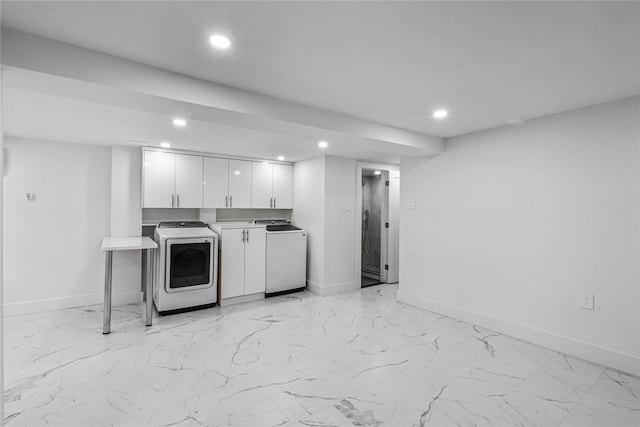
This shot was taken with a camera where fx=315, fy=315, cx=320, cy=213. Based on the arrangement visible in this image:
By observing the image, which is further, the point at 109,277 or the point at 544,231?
the point at 109,277

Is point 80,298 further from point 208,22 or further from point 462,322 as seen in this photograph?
point 462,322

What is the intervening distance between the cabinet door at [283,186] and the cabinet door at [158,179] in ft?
4.89

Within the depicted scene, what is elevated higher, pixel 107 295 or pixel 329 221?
pixel 329 221

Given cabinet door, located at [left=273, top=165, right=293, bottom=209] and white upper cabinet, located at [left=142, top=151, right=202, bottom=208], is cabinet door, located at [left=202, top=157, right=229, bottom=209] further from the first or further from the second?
cabinet door, located at [left=273, top=165, right=293, bottom=209]

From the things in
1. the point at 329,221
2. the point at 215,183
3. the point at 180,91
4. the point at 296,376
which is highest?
the point at 180,91

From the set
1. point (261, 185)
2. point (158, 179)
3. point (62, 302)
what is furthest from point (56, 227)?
point (261, 185)

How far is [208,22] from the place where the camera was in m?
1.47

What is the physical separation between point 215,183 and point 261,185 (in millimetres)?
699

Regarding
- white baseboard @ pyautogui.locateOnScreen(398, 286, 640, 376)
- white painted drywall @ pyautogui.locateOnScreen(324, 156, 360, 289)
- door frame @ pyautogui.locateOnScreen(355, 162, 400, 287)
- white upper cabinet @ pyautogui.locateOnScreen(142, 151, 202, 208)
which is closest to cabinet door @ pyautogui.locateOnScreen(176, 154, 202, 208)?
white upper cabinet @ pyautogui.locateOnScreen(142, 151, 202, 208)

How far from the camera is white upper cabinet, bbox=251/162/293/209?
4816mm

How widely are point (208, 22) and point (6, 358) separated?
120 inches

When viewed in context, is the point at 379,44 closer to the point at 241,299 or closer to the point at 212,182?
the point at 212,182

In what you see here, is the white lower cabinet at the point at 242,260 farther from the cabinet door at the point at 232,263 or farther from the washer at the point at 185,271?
the washer at the point at 185,271

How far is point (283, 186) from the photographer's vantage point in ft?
16.7
